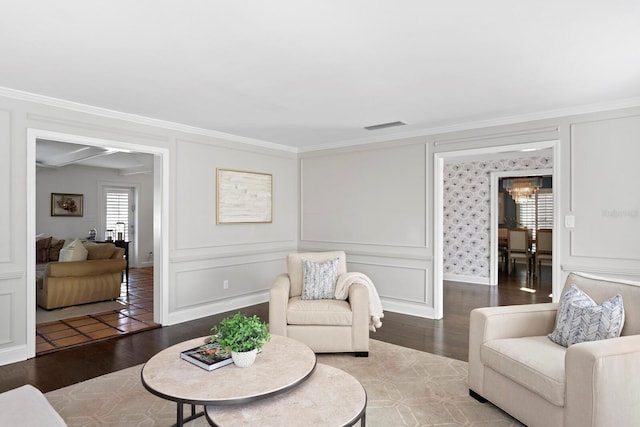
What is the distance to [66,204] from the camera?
800 centimetres

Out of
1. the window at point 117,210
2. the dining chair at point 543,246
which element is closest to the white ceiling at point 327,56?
the dining chair at point 543,246

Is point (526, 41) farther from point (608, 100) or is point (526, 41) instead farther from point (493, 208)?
point (493, 208)

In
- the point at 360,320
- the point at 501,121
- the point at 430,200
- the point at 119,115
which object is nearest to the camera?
the point at 360,320

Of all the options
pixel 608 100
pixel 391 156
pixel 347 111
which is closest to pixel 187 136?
pixel 347 111

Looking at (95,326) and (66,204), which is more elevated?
(66,204)

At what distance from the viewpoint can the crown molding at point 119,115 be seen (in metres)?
3.29

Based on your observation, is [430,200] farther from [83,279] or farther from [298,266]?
[83,279]

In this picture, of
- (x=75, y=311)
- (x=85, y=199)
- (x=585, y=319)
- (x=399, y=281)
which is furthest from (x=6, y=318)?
(x=85, y=199)

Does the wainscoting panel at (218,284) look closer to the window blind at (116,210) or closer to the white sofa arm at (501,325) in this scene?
the white sofa arm at (501,325)

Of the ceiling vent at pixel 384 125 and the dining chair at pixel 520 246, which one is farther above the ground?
the ceiling vent at pixel 384 125

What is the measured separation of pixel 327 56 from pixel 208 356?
2.00 m

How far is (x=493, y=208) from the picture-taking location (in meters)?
6.80

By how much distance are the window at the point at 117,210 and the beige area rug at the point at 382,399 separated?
6.45 metres

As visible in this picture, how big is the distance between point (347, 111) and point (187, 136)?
1951mm
